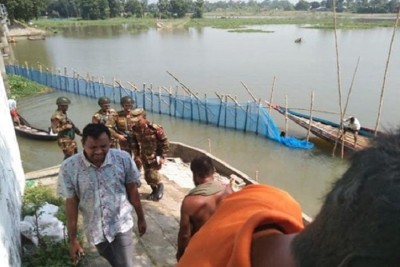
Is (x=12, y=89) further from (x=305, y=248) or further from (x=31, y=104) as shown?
(x=305, y=248)

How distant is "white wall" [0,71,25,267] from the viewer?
3.28 m

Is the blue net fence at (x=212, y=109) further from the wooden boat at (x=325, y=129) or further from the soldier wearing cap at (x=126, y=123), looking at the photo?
the soldier wearing cap at (x=126, y=123)

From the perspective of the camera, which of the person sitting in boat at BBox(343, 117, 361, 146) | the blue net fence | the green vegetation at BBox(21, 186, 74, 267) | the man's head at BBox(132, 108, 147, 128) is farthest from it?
the blue net fence

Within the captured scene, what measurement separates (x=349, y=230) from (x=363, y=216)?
0.10 feet

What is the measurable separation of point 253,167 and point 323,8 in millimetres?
113284

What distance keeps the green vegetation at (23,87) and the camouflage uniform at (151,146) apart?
1450 centimetres

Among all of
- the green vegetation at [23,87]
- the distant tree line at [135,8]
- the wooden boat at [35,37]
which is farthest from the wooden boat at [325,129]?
the distant tree line at [135,8]

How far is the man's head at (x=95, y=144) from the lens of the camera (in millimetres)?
2932

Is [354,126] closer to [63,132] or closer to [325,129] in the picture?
[325,129]

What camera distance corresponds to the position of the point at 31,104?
17656 mm

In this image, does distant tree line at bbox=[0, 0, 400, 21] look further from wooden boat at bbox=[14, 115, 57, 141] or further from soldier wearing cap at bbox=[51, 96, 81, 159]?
soldier wearing cap at bbox=[51, 96, 81, 159]

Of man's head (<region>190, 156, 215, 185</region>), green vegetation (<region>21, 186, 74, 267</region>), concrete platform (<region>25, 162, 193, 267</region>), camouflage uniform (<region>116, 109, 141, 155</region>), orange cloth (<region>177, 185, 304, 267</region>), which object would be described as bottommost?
concrete platform (<region>25, 162, 193, 267</region>)

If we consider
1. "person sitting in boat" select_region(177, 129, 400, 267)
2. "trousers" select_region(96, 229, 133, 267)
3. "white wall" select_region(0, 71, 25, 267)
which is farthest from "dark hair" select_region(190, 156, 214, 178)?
"person sitting in boat" select_region(177, 129, 400, 267)

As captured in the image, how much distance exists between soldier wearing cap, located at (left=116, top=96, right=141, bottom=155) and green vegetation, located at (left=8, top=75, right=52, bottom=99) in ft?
44.8
